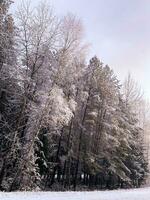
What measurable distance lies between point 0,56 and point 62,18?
17.2ft

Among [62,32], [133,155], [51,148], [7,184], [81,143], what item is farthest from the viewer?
[133,155]

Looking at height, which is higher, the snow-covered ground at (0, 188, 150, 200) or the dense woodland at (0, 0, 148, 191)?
the dense woodland at (0, 0, 148, 191)

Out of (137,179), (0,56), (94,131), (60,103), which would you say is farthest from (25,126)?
(137,179)

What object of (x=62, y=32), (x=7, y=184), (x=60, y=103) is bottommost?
(x=7, y=184)

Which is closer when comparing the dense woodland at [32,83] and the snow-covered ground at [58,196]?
the snow-covered ground at [58,196]

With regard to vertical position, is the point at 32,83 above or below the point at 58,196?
above

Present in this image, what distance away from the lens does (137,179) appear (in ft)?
162

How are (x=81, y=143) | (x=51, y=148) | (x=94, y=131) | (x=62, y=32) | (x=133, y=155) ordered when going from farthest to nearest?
(x=133, y=155) → (x=94, y=131) → (x=81, y=143) → (x=51, y=148) → (x=62, y=32)

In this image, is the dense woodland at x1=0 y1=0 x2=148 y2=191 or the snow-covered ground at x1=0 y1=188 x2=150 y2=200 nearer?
the snow-covered ground at x1=0 y1=188 x2=150 y2=200

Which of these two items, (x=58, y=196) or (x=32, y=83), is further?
(x=32, y=83)

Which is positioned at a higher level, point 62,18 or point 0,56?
point 62,18

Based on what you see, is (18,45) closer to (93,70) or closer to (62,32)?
(62,32)

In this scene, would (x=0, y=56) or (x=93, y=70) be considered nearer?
(x=0, y=56)

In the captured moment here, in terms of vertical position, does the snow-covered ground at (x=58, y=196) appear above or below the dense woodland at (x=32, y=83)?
below
